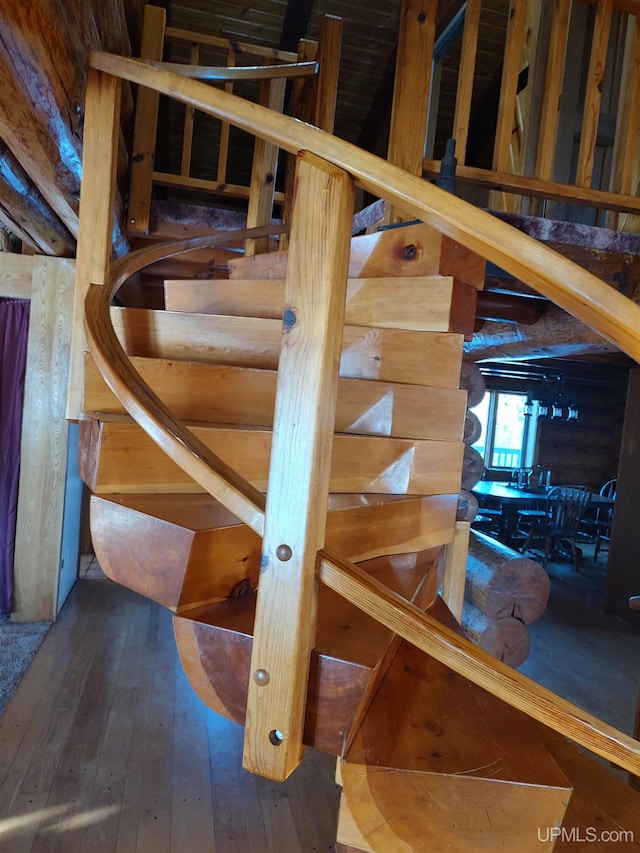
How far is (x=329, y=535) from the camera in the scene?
4.50 ft

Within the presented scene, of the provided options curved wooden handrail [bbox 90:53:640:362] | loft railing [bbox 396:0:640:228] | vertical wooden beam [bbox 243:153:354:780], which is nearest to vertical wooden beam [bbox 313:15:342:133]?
loft railing [bbox 396:0:640:228]

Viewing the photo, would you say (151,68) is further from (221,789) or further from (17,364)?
(17,364)

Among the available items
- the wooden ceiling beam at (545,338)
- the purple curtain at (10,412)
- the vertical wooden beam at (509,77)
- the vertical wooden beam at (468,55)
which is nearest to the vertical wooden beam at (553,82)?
the vertical wooden beam at (509,77)

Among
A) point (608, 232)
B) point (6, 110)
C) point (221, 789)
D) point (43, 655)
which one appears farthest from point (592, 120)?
point (43, 655)

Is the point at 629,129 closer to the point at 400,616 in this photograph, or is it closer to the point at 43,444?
the point at 400,616

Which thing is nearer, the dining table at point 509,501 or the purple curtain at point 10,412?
the purple curtain at point 10,412

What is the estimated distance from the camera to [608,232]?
2533mm

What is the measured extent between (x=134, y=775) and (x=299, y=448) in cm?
250

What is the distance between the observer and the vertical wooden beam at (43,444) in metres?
4.09

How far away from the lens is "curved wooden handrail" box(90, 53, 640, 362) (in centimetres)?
76

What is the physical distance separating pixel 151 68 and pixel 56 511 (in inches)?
143

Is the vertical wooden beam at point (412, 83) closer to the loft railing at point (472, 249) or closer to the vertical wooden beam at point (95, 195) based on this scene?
the vertical wooden beam at point (95, 195)

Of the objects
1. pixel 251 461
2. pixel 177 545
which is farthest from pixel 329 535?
pixel 177 545

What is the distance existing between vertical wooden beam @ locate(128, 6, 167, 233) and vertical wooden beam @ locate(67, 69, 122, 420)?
1.35m
